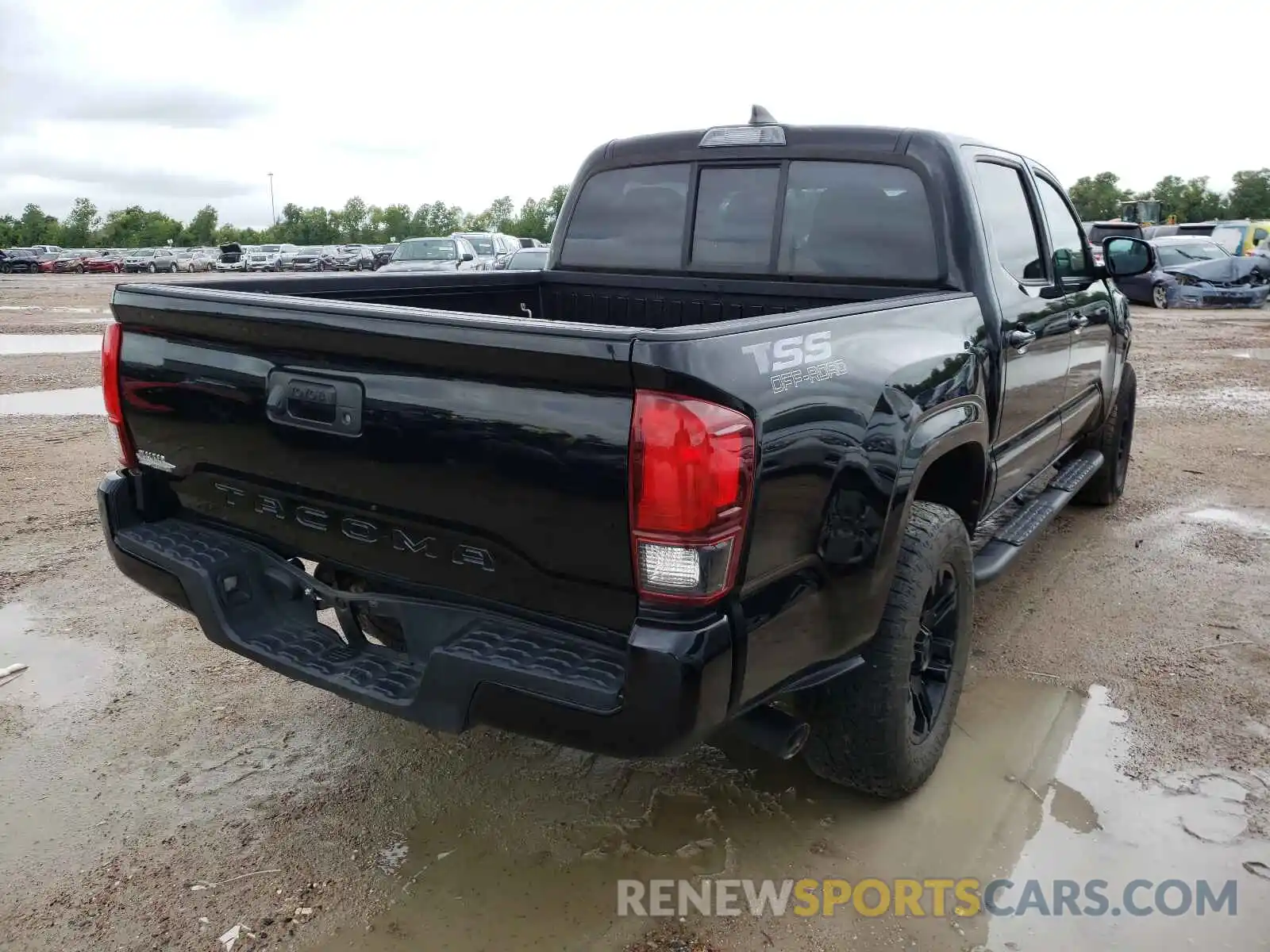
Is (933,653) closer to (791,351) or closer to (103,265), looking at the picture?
(791,351)

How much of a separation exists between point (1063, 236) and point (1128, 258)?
0.41 metres

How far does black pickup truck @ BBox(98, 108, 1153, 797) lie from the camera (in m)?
2.09

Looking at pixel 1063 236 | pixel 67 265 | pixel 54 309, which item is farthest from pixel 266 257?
pixel 1063 236

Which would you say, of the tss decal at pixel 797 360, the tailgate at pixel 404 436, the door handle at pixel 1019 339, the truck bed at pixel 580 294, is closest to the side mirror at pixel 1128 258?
the door handle at pixel 1019 339

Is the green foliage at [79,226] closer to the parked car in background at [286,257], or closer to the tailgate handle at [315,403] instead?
the parked car in background at [286,257]

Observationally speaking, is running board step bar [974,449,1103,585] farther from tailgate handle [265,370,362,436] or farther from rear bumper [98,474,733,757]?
tailgate handle [265,370,362,436]

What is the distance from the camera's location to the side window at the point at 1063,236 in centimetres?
448

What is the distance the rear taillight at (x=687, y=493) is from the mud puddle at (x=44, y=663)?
2.72m

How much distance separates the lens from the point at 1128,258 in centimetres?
493

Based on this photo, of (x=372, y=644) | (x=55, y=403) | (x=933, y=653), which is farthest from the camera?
(x=55, y=403)

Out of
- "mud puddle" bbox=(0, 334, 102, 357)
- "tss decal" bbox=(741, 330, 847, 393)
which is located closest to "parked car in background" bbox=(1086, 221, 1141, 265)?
"mud puddle" bbox=(0, 334, 102, 357)

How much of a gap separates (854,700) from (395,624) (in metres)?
1.30

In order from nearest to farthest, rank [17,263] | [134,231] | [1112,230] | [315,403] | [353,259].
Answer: [315,403], [1112,230], [353,259], [17,263], [134,231]

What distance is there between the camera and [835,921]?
2.54 meters
